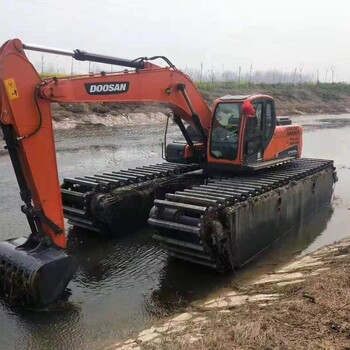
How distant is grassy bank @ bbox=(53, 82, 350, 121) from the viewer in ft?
115

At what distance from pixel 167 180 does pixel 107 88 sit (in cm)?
307

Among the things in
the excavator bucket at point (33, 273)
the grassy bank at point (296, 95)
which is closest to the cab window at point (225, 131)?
the excavator bucket at point (33, 273)

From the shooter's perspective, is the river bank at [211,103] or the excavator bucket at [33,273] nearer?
the excavator bucket at [33,273]

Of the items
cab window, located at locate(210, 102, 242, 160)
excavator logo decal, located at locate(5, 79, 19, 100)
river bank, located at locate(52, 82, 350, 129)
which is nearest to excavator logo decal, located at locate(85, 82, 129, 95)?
excavator logo decal, located at locate(5, 79, 19, 100)

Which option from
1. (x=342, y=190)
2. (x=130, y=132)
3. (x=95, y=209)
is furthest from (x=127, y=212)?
(x=130, y=132)

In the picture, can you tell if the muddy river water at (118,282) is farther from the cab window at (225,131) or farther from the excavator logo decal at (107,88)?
the excavator logo decal at (107,88)

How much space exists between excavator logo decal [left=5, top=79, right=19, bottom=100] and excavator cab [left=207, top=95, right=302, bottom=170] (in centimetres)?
452

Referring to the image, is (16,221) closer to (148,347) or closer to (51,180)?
(51,180)

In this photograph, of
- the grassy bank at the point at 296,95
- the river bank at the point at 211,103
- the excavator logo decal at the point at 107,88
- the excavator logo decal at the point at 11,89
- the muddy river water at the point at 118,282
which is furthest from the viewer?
the grassy bank at the point at 296,95

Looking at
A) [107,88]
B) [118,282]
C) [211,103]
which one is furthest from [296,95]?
[118,282]

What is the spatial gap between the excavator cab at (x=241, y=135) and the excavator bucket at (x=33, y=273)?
4.19 metres

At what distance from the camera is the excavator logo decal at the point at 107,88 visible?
259 inches

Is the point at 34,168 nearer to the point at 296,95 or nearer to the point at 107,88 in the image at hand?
the point at 107,88

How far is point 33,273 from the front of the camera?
5.41 m
